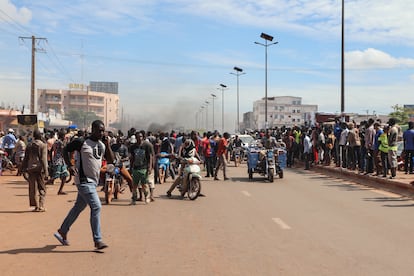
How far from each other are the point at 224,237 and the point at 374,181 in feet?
32.8

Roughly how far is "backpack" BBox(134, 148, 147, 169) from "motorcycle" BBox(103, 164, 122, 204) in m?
0.59

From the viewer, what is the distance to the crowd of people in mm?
6879

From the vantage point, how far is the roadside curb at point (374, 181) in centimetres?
1367

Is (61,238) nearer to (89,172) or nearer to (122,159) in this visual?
(89,172)

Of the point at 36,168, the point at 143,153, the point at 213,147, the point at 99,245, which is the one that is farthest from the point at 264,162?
the point at 99,245

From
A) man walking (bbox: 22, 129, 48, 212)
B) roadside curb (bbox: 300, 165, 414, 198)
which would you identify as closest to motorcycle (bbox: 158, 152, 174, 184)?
man walking (bbox: 22, 129, 48, 212)

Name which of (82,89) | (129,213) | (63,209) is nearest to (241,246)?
(129,213)

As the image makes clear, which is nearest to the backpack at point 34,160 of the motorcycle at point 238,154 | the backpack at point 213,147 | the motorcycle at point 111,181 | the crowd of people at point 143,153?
the crowd of people at point 143,153

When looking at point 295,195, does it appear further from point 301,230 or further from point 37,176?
point 37,176

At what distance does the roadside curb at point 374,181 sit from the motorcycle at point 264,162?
2.72 metres

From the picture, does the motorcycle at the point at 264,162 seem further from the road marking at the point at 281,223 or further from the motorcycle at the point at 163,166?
the road marking at the point at 281,223

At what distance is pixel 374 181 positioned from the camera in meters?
16.1

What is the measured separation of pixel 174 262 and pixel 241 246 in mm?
1282

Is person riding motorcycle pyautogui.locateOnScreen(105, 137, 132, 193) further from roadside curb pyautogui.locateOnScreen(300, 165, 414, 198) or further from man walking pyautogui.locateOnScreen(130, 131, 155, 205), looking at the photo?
roadside curb pyautogui.locateOnScreen(300, 165, 414, 198)
